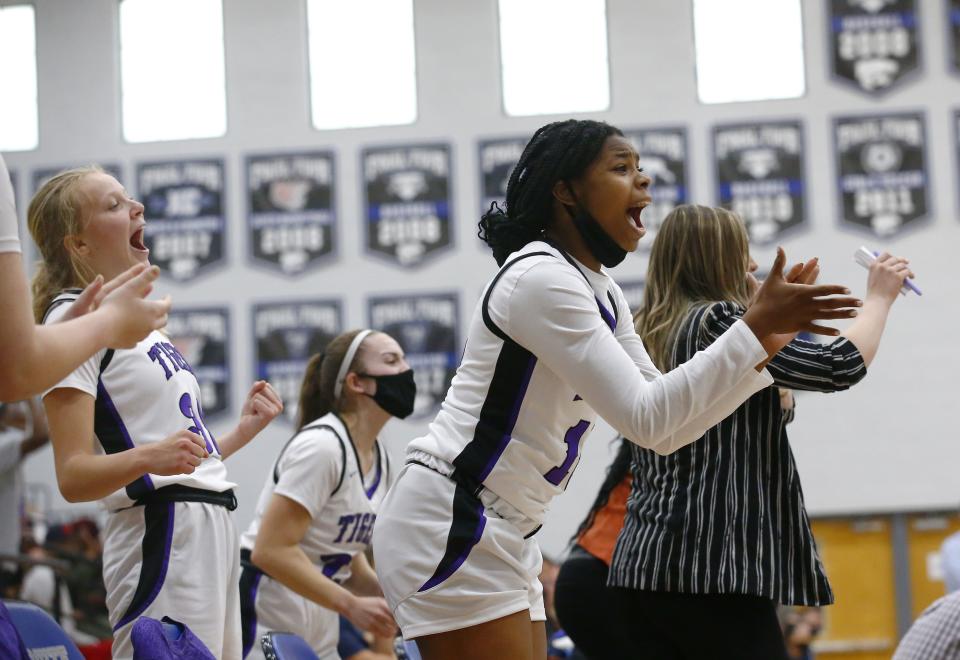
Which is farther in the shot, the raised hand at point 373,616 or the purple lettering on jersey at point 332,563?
the purple lettering on jersey at point 332,563

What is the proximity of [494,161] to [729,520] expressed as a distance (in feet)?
30.0

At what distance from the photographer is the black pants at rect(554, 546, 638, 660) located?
135 inches

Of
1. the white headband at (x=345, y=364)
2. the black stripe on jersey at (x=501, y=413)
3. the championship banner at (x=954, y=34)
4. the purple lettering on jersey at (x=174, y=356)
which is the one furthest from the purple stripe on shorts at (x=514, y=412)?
the championship banner at (x=954, y=34)

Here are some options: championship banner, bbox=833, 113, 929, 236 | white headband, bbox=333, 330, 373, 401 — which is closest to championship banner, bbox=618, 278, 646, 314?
championship banner, bbox=833, 113, 929, 236

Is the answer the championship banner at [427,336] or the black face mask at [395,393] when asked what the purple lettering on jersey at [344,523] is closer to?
the black face mask at [395,393]

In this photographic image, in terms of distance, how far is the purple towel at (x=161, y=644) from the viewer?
2219 millimetres

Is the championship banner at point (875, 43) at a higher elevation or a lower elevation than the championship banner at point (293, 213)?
higher

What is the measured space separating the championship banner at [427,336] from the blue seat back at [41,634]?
28.7 feet

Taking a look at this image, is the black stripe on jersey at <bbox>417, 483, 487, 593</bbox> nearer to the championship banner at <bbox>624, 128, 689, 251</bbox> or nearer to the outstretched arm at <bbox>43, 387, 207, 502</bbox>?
the outstretched arm at <bbox>43, 387, 207, 502</bbox>

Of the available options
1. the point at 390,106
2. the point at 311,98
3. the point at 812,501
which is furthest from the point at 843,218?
the point at 311,98

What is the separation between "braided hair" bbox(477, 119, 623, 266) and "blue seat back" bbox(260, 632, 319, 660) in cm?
112

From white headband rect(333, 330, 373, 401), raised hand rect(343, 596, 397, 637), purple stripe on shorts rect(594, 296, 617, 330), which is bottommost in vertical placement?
raised hand rect(343, 596, 397, 637)

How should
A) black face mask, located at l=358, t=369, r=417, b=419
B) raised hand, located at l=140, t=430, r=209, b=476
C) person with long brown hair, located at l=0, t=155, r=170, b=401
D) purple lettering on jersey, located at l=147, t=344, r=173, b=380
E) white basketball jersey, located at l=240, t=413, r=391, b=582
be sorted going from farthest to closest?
black face mask, located at l=358, t=369, r=417, b=419, white basketball jersey, located at l=240, t=413, r=391, b=582, purple lettering on jersey, located at l=147, t=344, r=173, b=380, raised hand, located at l=140, t=430, r=209, b=476, person with long brown hair, located at l=0, t=155, r=170, b=401

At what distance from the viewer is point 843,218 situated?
37.6 ft
